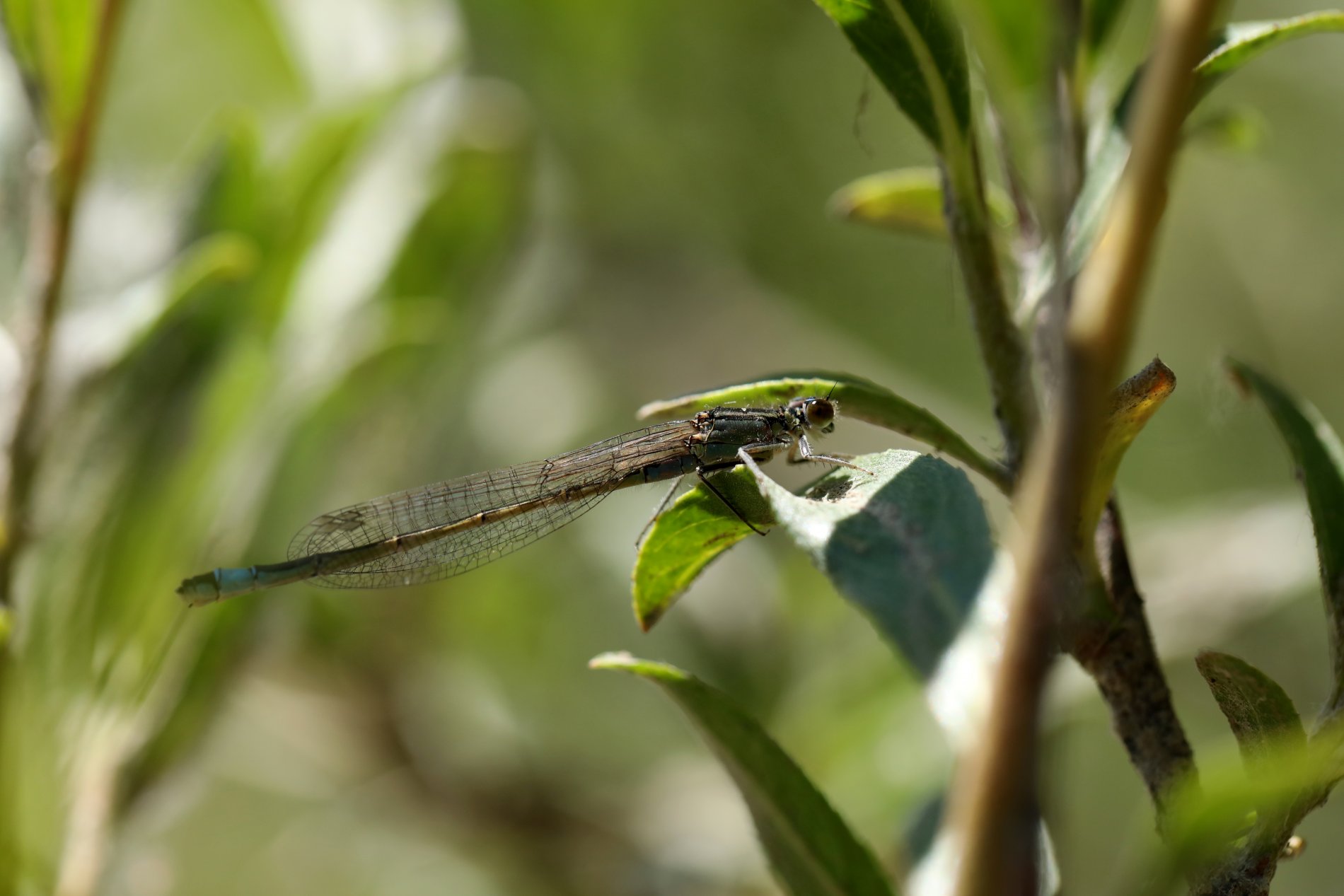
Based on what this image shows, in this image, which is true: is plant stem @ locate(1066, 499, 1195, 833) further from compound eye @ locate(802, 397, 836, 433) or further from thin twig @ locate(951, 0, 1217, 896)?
compound eye @ locate(802, 397, 836, 433)

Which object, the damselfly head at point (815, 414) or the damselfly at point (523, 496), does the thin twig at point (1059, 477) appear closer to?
the damselfly head at point (815, 414)

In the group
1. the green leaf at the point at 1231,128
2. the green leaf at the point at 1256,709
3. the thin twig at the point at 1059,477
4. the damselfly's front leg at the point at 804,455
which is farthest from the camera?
the damselfly's front leg at the point at 804,455

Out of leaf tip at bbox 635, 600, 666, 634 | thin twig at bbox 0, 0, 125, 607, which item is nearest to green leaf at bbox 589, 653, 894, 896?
leaf tip at bbox 635, 600, 666, 634

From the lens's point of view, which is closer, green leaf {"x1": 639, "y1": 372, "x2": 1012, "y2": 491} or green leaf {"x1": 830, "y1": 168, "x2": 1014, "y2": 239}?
green leaf {"x1": 639, "y1": 372, "x2": 1012, "y2": 491}

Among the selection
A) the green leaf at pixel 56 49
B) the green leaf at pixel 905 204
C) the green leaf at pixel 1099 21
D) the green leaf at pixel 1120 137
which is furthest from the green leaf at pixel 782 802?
the green leaf at pixel 56 49

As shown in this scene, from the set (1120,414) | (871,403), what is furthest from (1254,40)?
(871,403)

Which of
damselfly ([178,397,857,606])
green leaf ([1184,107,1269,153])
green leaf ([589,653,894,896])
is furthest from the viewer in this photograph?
damselfly ([178,397,857,606])

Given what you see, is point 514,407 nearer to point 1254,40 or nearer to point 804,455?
point 804,455
